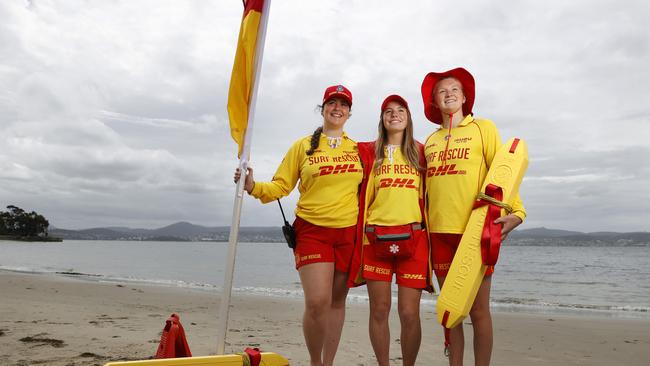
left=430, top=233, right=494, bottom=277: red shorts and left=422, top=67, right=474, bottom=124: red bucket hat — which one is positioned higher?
left=422, top=67, right=474, bottom=124: red bucket hat

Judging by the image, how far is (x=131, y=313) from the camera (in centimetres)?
770

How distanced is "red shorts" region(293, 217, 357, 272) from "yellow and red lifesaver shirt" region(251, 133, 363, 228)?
49mm

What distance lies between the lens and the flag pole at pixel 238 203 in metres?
3.18

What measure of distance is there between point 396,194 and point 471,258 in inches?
24.9

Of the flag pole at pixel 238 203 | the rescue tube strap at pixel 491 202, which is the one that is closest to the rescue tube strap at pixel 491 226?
the rescue tube strap at pixel 491 202

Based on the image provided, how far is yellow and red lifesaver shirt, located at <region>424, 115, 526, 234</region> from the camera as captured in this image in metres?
3.01

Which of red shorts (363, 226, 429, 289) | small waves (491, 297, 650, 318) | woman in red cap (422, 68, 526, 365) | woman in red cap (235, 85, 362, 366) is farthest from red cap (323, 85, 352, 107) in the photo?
small waves (491, 297, 650, 318)

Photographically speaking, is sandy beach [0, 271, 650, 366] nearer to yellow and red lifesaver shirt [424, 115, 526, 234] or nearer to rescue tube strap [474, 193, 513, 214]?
yellow and red lifesaver shirt [424, 115, 526, 234]

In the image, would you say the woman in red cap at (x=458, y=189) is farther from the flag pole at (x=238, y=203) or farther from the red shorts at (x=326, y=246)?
the flag pole at (x=238, y=203)

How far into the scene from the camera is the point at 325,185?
337cm

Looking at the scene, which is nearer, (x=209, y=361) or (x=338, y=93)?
(x=209, y=361)

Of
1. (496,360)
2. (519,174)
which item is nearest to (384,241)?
(519,174)

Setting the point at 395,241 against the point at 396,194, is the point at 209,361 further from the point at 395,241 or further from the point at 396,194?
the point at 396,194

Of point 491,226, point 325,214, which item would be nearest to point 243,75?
point 325,214
